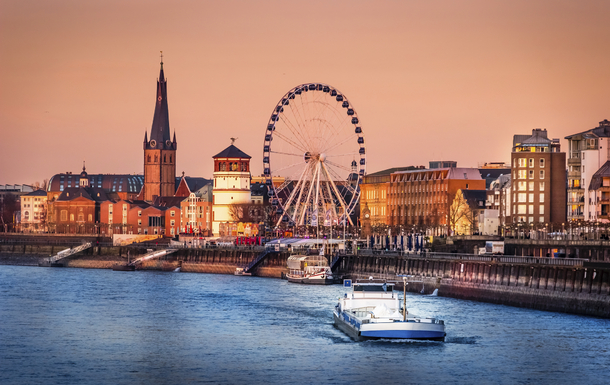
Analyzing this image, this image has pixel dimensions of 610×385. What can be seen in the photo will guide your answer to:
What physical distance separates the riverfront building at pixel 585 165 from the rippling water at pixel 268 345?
2105 inches

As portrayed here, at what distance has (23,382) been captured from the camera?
56.7 m

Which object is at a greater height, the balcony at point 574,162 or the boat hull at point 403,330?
the balcony at point 574,162

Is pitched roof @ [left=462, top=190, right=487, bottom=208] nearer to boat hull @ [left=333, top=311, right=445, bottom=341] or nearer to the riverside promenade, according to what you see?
the riverside promenade

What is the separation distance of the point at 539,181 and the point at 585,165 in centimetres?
1478

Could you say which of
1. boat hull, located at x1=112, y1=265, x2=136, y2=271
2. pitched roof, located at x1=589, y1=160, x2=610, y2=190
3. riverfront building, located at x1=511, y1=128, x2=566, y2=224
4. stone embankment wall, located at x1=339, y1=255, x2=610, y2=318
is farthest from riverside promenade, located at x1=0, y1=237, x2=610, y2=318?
riverfront building, located at x1=511, y1=128, x2=566, y2=224

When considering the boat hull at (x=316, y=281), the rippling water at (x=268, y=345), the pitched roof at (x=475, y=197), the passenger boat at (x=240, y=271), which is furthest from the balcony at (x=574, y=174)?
the rippling water at (x=268, y=345)

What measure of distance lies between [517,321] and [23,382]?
114 ft

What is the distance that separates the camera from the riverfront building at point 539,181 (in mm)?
160000

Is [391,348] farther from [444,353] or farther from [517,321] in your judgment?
[517,321]

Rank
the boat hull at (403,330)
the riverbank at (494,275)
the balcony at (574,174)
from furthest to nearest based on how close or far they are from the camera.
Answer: the balcony at (574,174) → the riverbank at (494,275) → the boat hull at (403,330)

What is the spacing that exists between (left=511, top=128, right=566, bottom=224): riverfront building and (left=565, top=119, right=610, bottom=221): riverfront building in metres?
8.51

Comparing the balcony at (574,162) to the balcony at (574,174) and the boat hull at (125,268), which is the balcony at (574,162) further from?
the boat hull at (125,268)

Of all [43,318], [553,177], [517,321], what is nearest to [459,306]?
[517,321]

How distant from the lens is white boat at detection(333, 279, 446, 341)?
6638cm
